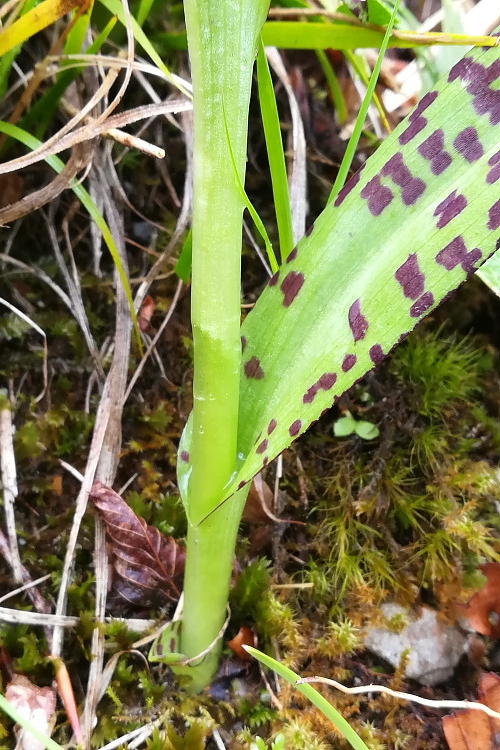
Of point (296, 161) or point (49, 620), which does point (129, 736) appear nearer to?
point (49, 620)

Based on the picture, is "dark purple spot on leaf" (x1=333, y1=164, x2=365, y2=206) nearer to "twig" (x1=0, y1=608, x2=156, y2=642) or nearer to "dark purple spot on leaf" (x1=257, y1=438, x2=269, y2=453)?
"dark purple spot on leaf" (x1=257, y1=438, x2=269, y2=453)

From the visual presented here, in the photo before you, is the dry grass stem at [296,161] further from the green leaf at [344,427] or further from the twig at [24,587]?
the twig at [24,587]

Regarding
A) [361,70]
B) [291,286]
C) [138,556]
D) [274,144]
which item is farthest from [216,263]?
[361,70]

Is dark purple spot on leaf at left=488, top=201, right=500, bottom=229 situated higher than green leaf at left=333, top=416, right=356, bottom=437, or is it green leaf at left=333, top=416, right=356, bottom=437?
dark purple spot on leaf at left=488, top=201, right=500, bottom=229

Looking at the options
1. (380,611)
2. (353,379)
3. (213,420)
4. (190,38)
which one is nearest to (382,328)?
(353,379)

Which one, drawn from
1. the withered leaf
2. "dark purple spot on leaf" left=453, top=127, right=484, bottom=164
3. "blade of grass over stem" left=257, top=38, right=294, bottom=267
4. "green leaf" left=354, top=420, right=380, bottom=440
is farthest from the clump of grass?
"dark purple spot on leaf" left=453, top=127, right=484, bottom=164

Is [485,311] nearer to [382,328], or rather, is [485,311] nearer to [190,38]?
[382,328]

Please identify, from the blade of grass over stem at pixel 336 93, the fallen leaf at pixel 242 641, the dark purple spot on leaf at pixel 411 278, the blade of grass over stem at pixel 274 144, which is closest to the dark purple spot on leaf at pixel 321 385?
the dark purple spot on leaf at pixel 411 278
